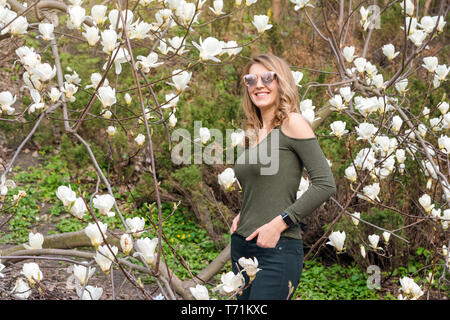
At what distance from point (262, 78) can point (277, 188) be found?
0.45 m

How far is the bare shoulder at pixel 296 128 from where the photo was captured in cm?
174

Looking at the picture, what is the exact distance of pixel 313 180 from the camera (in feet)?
5.68

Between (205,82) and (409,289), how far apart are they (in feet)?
15.6

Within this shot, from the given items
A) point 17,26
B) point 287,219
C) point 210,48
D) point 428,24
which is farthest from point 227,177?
point 428,24

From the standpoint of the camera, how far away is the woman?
1.72 metres

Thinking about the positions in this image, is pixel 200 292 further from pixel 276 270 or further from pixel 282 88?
pixel 282 88

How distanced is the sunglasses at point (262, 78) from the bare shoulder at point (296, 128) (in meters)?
0.19

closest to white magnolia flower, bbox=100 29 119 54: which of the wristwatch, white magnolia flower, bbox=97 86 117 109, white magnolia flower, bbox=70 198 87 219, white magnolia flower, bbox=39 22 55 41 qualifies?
white magnolia flower, bbox=97 86 117 109

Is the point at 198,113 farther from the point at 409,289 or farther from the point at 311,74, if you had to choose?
the point at 409,289

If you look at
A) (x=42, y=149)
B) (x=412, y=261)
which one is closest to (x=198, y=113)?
(x=412, y=261)

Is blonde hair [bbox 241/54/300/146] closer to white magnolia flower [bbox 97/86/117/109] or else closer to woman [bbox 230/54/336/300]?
woman [bbox 230/54/336/300]

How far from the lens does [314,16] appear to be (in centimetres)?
845

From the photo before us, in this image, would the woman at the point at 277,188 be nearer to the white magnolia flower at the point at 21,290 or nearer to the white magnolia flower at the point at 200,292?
the white magnolia flower at the point at 200,292

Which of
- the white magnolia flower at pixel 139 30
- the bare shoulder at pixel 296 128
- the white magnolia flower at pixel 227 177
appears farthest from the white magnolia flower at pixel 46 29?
the bare shoulder at pixel 296 128
